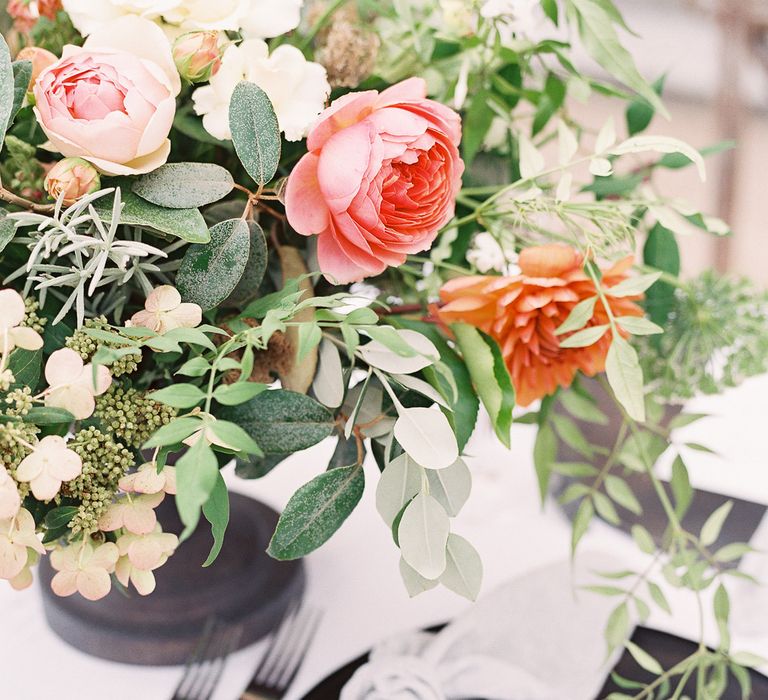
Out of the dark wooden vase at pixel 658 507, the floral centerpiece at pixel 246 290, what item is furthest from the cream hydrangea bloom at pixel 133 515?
the dark wooden vase at pixel 658 507

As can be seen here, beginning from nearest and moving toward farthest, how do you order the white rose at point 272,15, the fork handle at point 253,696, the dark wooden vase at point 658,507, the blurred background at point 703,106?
the white rose at point 272,15 → the fork handle at point 253,696 → the dark wooden vase at point 658,507 → the blurred background at point 703,106

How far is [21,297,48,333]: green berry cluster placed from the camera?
0.34 meters

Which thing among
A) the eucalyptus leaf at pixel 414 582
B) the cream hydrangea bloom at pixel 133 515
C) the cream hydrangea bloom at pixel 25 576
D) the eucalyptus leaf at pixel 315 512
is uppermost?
the eucalyptus leaf at pixel 315 512

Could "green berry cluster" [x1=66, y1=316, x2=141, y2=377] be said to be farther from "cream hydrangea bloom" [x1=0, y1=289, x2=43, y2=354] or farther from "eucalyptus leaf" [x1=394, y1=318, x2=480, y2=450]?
"eucalyptus leaf" [x1=394, y1=318, x2=480, y2=450]

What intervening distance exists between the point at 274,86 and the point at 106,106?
0.08 m

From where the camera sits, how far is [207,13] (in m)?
0.38

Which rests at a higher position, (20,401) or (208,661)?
(20,401)

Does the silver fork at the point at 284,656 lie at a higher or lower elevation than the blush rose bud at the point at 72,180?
lower

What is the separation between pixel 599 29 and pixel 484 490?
0.45 meters

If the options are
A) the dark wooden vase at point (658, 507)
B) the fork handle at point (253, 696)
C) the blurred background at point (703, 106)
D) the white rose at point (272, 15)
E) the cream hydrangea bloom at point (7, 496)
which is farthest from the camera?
the blurred background at point (703, 106)

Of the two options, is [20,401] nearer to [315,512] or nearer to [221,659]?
[315,512]

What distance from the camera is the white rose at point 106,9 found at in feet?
1.21

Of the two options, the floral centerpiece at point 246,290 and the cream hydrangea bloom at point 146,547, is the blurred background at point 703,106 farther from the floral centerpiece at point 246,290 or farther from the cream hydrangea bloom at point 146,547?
the cream hydrangea bloom at point 146,547

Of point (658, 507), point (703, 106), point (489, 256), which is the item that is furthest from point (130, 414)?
point (703, 106)
